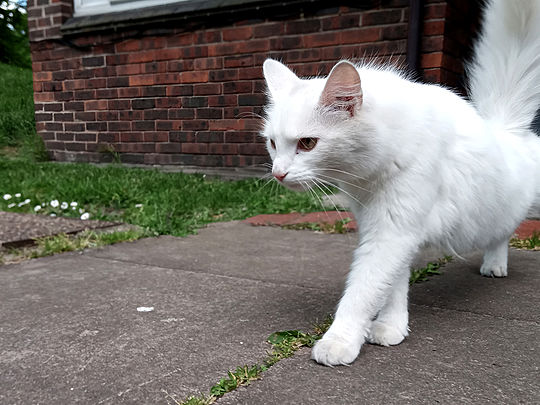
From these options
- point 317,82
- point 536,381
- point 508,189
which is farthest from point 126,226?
point 536,381

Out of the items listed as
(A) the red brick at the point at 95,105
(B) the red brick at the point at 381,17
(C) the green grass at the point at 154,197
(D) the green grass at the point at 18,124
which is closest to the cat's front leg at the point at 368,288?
(C) the green grass at the point at 154,197

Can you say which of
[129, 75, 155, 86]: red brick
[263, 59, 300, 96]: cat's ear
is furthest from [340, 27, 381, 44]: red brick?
[263, 59, 300, 96]: cat's ear

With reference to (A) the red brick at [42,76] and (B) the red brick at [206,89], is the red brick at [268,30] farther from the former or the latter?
(A) the red brick at [42,76]

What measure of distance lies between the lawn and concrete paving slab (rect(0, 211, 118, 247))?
0.19 meters

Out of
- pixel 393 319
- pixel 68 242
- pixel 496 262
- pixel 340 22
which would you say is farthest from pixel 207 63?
pixel 393 319

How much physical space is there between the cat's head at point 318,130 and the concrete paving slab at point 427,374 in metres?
0.59

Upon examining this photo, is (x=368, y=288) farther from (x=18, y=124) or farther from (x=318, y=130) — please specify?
(x=18, y=124)

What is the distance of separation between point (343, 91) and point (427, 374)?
88cm

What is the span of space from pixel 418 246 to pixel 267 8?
4046 millimetres

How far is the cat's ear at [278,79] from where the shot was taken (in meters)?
1.84

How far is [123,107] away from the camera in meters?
6.26

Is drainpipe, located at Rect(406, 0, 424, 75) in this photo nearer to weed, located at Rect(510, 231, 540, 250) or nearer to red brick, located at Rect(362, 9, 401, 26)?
red brick, located at Rect(362, 9, 401, 26)

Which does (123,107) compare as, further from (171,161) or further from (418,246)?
(418,246)

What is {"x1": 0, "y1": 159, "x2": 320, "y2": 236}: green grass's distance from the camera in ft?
12.5
